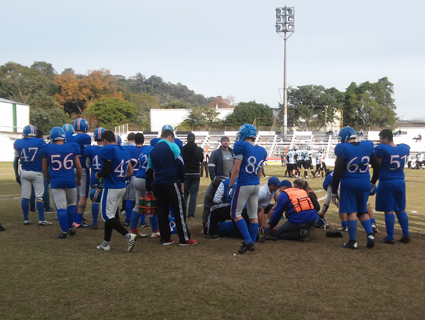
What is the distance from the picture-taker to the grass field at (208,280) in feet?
13.4

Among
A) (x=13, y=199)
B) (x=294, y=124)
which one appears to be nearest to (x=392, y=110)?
(x=294, y=124)

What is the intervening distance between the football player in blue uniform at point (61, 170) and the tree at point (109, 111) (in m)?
60.1

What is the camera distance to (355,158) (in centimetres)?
649

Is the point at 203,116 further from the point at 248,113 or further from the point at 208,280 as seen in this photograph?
the point at 208,280

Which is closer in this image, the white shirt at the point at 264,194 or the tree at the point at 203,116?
the white shirt at the point at 264,194

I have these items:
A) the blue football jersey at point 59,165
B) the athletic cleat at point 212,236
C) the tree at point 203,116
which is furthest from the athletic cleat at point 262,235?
the tree at point 203,116

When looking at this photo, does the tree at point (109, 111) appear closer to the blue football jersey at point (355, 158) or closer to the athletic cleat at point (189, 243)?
the athletic cleat at point (189, 243)

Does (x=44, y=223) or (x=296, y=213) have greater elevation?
(x=296, y=213)

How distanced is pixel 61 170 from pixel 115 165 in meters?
1.37

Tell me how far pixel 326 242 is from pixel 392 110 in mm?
64479

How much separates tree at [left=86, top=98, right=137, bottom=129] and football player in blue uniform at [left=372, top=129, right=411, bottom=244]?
62134mm

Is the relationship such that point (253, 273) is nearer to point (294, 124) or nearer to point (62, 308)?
point (62, 308)

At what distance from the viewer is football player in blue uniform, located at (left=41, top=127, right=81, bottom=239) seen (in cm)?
726

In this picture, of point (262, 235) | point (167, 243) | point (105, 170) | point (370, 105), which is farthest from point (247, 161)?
point (370, 105)
